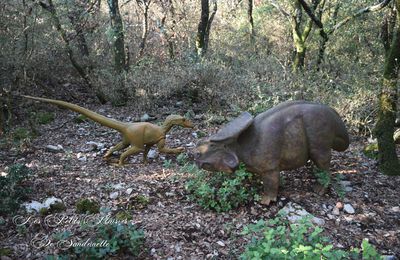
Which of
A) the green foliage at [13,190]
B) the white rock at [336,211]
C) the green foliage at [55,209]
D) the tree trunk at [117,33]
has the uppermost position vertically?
the tree trunk at [117,33]

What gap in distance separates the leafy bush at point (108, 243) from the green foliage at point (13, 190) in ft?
3.19

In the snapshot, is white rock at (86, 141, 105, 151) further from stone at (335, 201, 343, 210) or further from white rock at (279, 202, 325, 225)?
stone at (335, 201, 343, 210)

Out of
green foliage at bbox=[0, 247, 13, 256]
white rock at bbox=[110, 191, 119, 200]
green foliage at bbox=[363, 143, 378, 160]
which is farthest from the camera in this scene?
green foliage at bbox=[363, 143, 378, 160]

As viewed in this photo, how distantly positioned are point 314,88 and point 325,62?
15.1ft

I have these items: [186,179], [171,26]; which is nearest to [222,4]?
[171,26]

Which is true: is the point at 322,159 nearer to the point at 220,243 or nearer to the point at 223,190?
the point at 223,190

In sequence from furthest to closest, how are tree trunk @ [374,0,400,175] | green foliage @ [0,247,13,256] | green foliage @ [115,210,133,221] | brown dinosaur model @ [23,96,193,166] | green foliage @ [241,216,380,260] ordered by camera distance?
1. brown dinosaur model @ [23,96,193,166]
2. tree trunk @ [374,0,400,175]
3. green foliage @ [115,210,133,221]
4. green foliage @ [0,247,13,256]
5. green foliage @ [241,216,380,260]

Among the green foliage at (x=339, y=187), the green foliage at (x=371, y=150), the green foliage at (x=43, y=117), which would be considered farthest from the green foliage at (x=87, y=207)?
the green foliage at (x=43, y=117)

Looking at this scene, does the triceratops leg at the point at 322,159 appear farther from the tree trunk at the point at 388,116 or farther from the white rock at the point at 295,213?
the tree trunk at the point at 388,116

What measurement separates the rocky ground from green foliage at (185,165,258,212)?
0.31 feet

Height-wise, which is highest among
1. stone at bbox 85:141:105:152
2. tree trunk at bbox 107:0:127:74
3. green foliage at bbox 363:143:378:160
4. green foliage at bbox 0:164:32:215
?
tree trunk at bbox 107:0:127:74

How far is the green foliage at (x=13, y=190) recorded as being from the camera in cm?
415

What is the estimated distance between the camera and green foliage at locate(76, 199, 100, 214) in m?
4.29

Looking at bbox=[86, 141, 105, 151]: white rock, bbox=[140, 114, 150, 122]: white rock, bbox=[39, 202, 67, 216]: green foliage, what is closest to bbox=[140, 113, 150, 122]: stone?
bbox=[140, 114, 150, 122]: white rock
